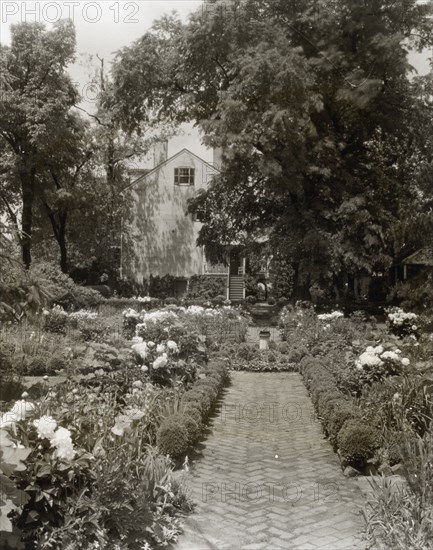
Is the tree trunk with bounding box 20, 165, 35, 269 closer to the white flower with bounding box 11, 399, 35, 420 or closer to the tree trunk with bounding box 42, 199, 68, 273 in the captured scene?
the tree trunk with bounding box 42, 199, 68, 273

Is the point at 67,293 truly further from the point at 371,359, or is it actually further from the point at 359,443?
the point at 359,443

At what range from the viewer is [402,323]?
16672 mm

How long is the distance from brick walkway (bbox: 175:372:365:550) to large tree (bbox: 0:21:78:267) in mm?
24833

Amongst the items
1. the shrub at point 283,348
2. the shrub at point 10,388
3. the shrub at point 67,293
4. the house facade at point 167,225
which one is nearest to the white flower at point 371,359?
the shrub at point 10,388

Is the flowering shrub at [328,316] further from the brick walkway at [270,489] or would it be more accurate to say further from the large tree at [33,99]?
the large tree at [33,99]

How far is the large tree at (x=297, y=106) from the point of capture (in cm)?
2552

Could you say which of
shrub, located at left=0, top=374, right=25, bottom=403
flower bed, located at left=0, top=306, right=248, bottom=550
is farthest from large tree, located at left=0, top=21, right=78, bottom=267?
flower bed, located at left=0, top=306, right=248, bottom=550

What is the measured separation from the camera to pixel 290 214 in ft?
89.1

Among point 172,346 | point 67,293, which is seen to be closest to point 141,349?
point 172,346

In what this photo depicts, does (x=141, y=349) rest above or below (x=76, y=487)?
above

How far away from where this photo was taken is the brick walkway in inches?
199

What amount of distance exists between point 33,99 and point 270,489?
30.0 meters

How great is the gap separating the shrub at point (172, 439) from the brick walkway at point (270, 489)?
33 centimetres

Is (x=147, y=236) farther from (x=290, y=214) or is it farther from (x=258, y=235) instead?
(x=290, y=214)
